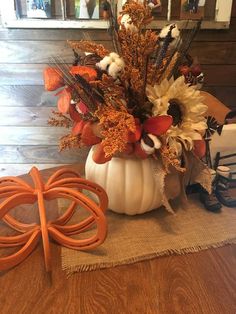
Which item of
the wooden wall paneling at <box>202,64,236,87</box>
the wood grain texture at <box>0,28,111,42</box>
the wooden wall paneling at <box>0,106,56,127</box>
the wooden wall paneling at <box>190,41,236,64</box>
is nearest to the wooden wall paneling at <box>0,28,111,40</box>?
the wood grain texture at <box>0,28,111,42</box>

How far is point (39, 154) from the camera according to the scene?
198 cm

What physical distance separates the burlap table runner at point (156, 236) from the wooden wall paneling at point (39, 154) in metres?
1.08

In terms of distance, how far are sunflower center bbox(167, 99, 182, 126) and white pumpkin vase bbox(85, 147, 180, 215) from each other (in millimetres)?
109

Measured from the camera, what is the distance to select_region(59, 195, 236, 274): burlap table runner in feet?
2.35

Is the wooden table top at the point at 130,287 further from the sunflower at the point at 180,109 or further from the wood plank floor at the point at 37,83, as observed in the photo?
the wood plank floor at the point at 37,83

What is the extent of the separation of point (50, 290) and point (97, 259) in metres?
0.12

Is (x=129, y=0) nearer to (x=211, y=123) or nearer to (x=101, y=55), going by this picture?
(x=101, y=55)

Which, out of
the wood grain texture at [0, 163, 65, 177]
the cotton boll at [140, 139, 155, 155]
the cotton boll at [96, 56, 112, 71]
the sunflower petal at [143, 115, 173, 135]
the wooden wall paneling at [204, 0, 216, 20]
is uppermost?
the wooden wall paneling at [204, 0, 216, 20]

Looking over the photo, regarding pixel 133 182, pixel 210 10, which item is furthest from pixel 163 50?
pixel 210 10

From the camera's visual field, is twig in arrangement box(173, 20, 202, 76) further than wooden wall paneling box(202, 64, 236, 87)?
No

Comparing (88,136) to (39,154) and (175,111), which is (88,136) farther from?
(39,154)

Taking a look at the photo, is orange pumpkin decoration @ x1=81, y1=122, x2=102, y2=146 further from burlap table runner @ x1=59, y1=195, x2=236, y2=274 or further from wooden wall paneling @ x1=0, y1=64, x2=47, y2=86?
wooden wall paneling @ x1=0, y1=64, x2=47, y2=86

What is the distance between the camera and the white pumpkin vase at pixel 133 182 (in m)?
0.79

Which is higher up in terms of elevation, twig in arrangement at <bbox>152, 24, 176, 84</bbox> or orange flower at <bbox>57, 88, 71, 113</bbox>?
twig in arrangement at <bbox>152, 24, 176, 84</bbox>
